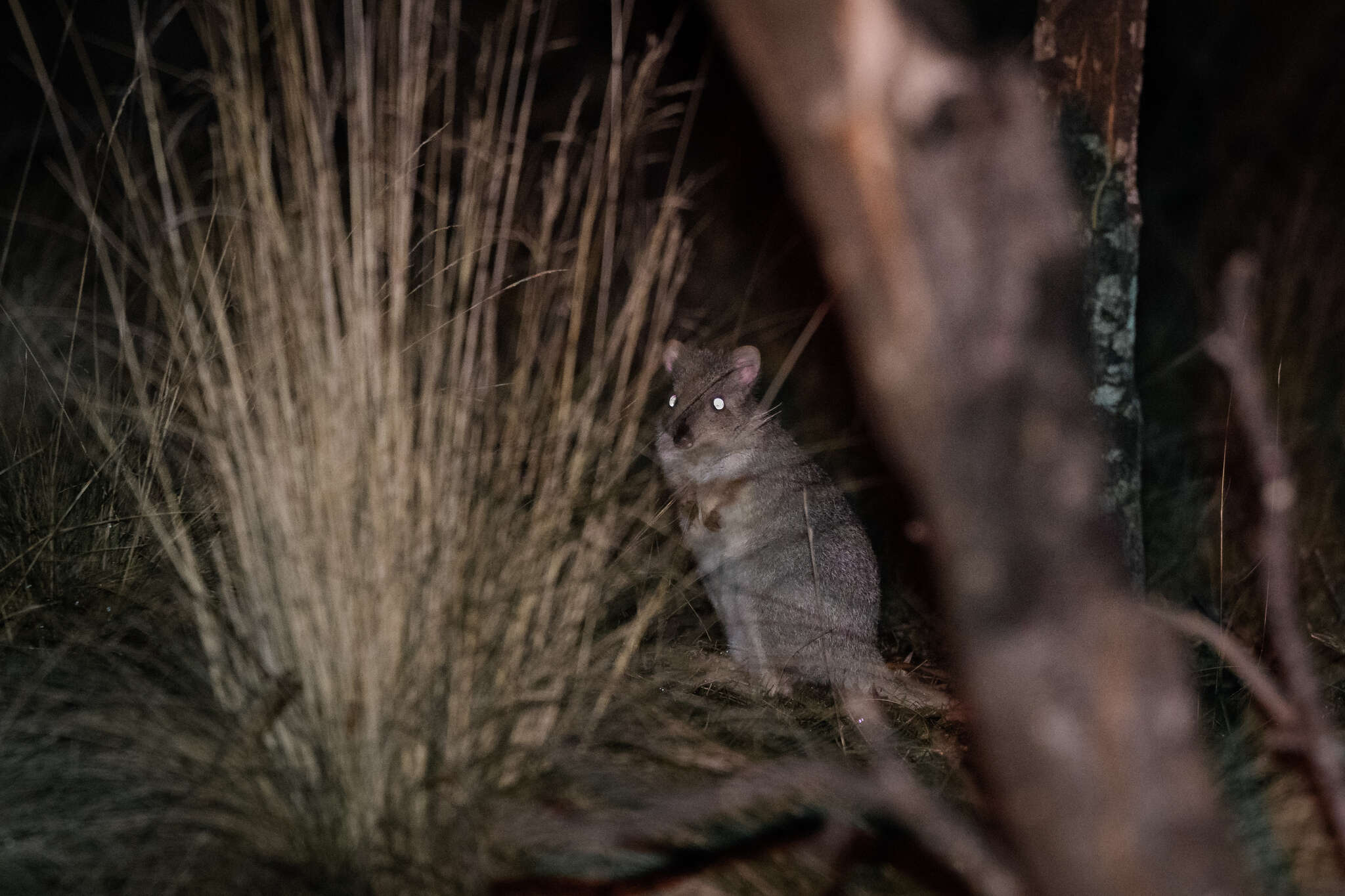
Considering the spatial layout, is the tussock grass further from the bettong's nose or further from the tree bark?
the bettong's nose

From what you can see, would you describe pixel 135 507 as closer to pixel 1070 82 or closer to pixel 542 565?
pixel 542 565

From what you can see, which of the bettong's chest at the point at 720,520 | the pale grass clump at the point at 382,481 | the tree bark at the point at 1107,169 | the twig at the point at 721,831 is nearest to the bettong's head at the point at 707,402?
the bettong's chest at the point at 720,520

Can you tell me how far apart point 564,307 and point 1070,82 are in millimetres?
1897

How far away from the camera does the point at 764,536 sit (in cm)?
508

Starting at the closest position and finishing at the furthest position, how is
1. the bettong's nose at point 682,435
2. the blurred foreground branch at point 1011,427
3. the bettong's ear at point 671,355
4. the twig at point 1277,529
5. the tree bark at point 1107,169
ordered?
the blurred foreground branch at point 1011,427
the twig at point 1277,529
the tree bark at point 1107,169
the bettong's nose at point 682,435
the bettong's ear at point 671,355

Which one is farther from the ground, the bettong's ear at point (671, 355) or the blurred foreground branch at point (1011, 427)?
the blurred foreground branch at point (1011, 427)

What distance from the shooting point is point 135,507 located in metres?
3.90

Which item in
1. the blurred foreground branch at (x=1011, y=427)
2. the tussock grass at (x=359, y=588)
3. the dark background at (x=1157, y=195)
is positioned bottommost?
the dark background at (x=1157, y=195)

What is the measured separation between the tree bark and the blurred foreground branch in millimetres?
2460

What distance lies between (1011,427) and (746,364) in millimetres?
4154

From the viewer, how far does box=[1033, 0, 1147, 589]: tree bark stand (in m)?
3.84

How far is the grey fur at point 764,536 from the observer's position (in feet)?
14.9

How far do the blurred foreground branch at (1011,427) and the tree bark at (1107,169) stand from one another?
2.46 meters

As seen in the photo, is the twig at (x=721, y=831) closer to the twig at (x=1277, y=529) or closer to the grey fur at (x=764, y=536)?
the twig at (x=1277, y=529)
